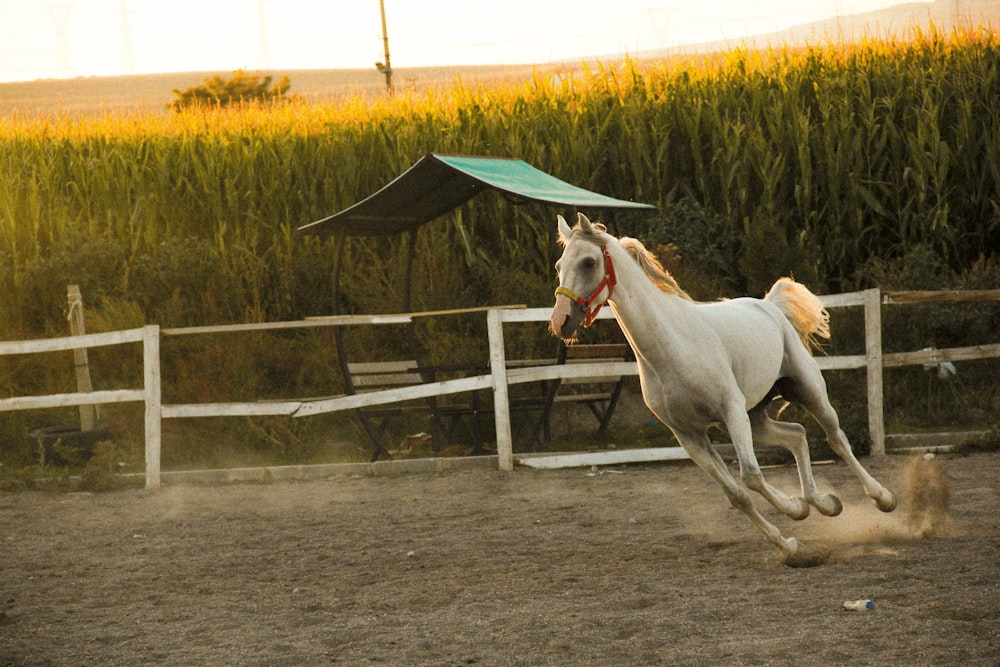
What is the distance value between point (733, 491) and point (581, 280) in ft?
4.63

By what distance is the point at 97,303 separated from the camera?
547 inches

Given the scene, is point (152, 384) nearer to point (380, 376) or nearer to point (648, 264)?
point (380, 376)

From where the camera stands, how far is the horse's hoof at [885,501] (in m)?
6.53

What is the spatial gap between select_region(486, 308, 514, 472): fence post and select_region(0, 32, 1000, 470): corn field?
2850mm

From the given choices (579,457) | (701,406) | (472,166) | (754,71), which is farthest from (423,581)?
(754,71)

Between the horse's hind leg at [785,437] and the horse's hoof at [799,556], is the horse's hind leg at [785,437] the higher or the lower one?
the higher one

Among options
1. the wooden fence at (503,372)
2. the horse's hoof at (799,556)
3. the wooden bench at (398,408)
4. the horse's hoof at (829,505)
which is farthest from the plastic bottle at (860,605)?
the wooden bench at (398,408)

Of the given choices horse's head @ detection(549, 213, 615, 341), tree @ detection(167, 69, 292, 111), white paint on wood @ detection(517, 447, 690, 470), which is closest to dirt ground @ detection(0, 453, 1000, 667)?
white paint on wood @ detection(517, 447, 690, 470)

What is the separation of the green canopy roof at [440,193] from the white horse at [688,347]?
11.1ft

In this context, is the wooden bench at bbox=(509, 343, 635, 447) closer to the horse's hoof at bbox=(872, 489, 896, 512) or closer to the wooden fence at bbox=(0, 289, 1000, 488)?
the wooden fence at bbox=(0, 289, 1000, 488)

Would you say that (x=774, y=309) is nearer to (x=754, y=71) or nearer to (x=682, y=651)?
(x=682, y=651)

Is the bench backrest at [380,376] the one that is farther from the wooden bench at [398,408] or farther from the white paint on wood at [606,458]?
the white paint on wood at [606,458]

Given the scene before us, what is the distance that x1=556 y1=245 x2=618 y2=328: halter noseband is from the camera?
530 cm

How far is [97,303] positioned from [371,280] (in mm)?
3618
